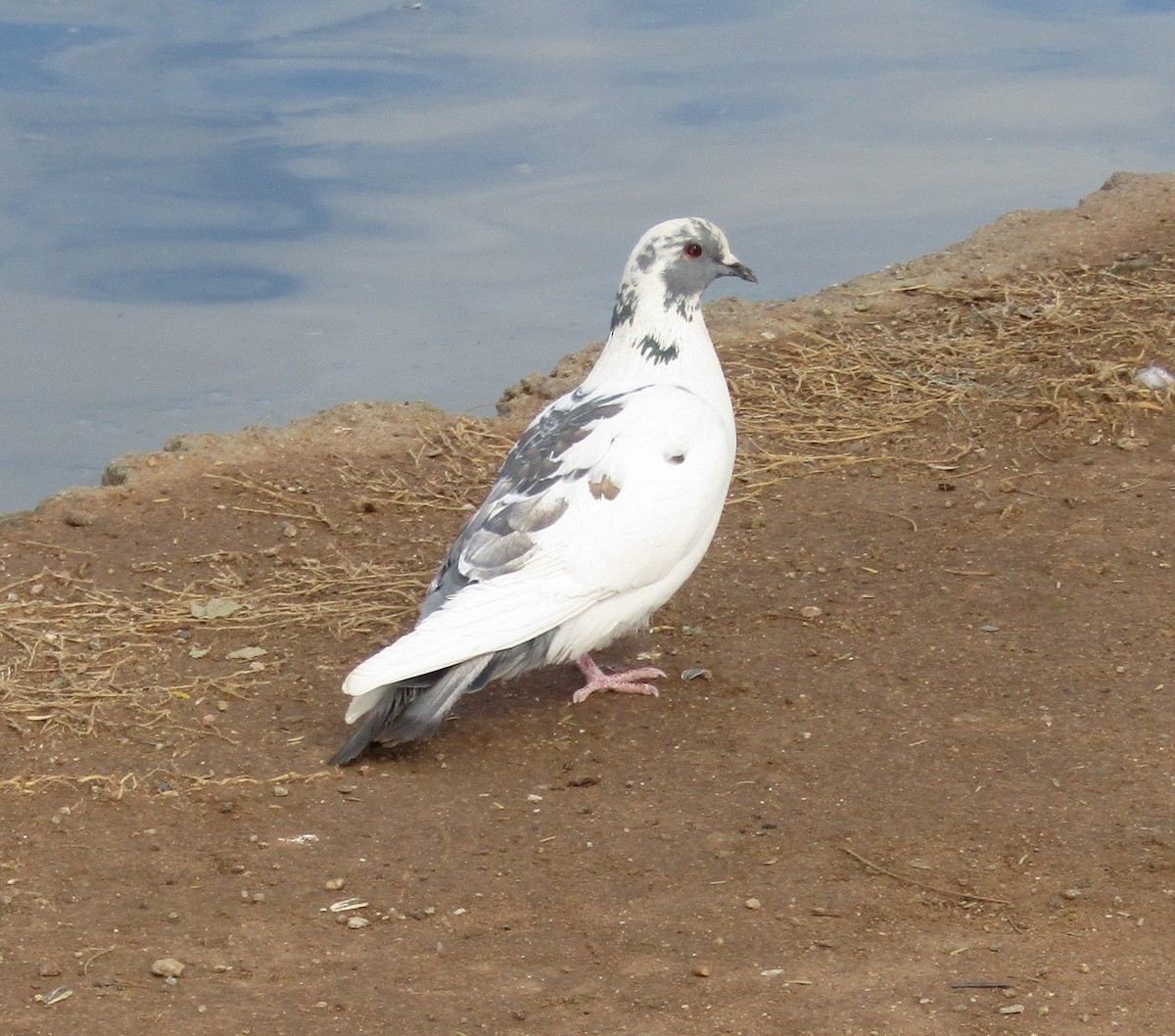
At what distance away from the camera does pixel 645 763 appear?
4.23 metres

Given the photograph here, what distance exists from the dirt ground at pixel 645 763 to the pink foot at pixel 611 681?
43 mm

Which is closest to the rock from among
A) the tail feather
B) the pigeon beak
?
the tail feather

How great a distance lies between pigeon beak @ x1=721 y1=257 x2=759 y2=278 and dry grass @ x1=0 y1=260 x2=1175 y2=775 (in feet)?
3.71

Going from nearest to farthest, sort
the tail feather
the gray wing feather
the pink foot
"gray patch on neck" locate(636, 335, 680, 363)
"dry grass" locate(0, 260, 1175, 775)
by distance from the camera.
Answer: the tail feather → the gray wing feather → the pink foot → "gray patch on neck" locate(636, 335, 680, 363) → "dry grass" locate(0, 260, 1175, 775)

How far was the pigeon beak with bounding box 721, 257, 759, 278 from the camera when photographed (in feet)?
16.0

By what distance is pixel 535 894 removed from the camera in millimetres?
3629

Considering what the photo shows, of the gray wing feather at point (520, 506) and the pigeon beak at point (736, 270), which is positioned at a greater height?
the pigeon beak at point (736, 270)

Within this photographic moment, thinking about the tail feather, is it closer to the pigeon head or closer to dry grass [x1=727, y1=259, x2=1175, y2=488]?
the pigeon head

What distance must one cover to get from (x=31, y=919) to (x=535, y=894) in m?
1.09

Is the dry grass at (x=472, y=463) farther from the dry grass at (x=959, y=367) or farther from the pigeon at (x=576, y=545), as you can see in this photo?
the pigeon at (x=576, y=545)

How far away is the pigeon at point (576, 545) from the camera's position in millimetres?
4102

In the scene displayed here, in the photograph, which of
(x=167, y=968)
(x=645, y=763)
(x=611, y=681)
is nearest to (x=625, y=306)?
(x=611, y=681)

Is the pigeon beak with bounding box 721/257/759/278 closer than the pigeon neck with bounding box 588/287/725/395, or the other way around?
the pigeon neck with bounding box 588/287/725/395

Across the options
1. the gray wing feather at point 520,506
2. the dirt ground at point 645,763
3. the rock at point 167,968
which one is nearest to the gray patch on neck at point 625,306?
the gray wing feather at point 520,506
